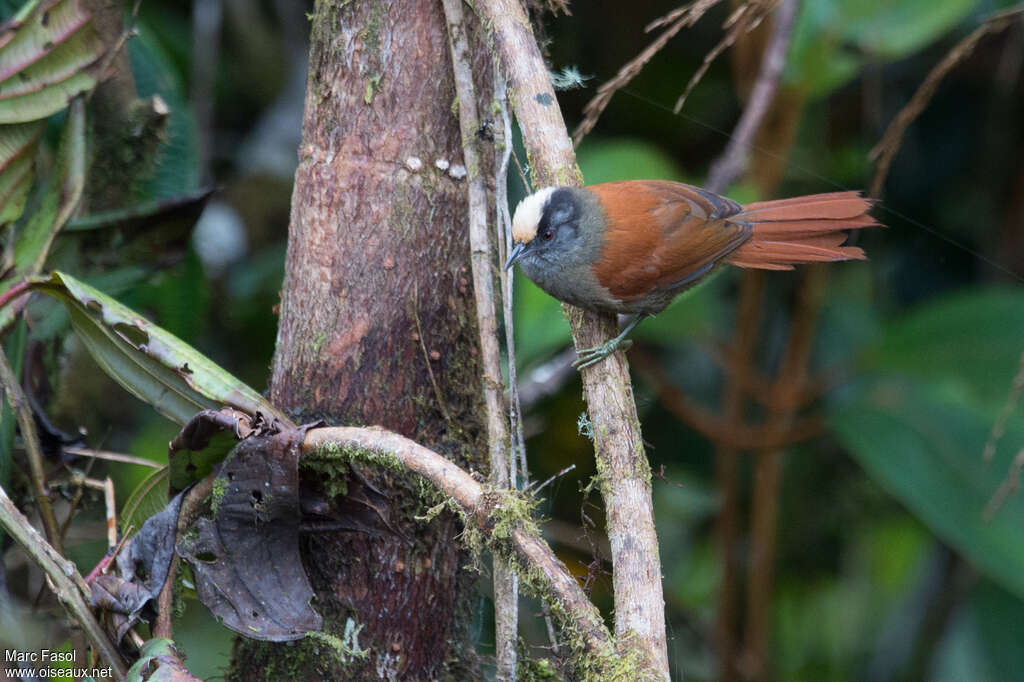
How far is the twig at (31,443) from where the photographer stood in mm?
1694

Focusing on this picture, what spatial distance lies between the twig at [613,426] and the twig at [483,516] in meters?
0.05

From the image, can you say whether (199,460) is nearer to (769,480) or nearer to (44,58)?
(44,58)

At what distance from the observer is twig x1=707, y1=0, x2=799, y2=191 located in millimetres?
2738

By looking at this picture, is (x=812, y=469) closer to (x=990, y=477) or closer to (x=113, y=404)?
(x=990, y=477)

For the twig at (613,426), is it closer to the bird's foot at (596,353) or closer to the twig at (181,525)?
the bird's foot at (596,353)

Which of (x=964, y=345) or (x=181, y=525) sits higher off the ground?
(x=181, y=525)

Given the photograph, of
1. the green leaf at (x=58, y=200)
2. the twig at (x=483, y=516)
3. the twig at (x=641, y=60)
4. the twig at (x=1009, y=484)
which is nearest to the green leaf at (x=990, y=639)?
the twig at (x=1009, y=484)

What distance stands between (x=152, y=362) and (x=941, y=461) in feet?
7.53

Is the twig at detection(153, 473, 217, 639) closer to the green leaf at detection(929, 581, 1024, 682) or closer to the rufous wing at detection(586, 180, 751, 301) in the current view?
the rufous wing at detection(586, 180, 751, 301)

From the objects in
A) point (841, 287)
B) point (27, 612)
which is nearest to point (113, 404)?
point (27, 612)

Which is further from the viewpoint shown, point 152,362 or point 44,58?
point 44,58

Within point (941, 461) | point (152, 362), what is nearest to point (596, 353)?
point (152, 362)

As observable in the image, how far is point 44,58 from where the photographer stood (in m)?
1.88

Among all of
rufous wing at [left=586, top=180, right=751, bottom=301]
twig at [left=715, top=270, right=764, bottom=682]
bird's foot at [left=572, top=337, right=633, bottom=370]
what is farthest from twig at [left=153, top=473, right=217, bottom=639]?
twig at [left=715, top=270, right=764, bottom=682]
